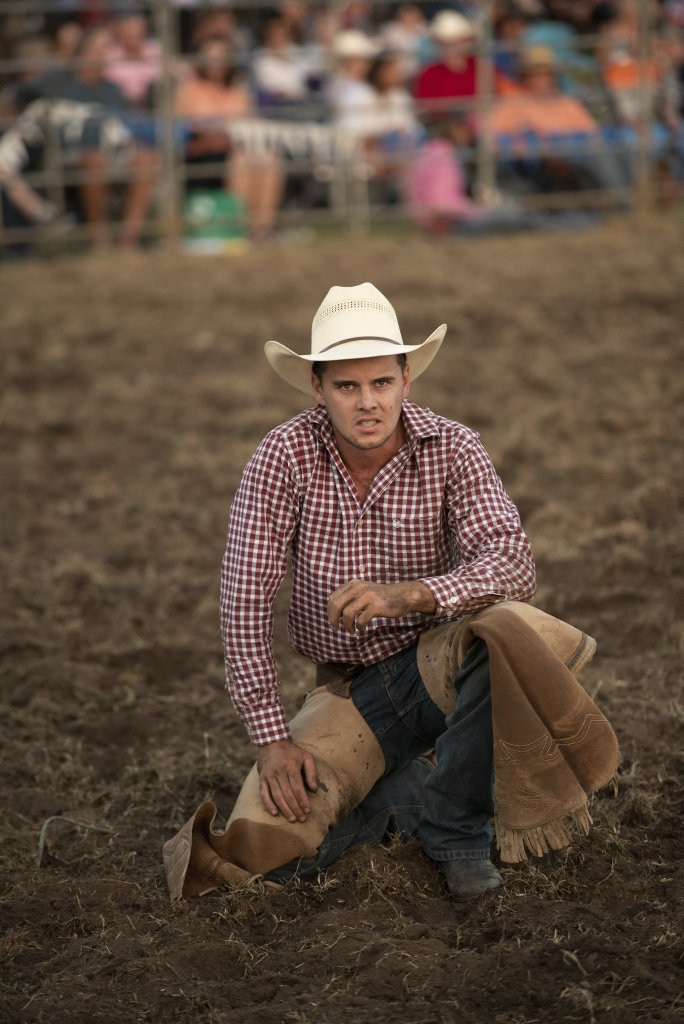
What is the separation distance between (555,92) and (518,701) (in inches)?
403

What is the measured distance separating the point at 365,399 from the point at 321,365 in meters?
0.22

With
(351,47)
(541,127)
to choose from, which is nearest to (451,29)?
(351,47)

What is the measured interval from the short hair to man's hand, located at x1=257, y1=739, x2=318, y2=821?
1001 mm

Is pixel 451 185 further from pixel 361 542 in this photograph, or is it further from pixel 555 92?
pixel 361 542

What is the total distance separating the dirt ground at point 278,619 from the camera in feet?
10.7

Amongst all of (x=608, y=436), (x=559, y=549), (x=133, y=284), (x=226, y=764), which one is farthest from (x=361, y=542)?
(x=133, y=284)

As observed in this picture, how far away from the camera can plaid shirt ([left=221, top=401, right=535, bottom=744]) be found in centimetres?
381

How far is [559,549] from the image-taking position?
6.32 meters

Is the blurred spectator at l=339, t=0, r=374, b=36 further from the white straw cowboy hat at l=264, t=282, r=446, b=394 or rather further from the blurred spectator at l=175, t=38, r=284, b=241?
the white straw cowboy hat at l=264, t=282, r=446, b=394

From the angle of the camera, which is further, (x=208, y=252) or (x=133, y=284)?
(x=208, y=252)

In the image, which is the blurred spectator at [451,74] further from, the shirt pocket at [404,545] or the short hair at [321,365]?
the shirt pocket at [404,545]

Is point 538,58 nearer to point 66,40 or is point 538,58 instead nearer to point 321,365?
point 66,40

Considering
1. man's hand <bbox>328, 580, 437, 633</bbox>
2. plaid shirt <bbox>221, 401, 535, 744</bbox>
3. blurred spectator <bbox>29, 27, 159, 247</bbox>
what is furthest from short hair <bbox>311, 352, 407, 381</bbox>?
blurred spectator <bbox>29, 27, 159, 247</bbox>

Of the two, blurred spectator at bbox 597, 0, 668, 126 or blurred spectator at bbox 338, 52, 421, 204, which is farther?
blurred spectator at bbox 597, 0, 668, 126
